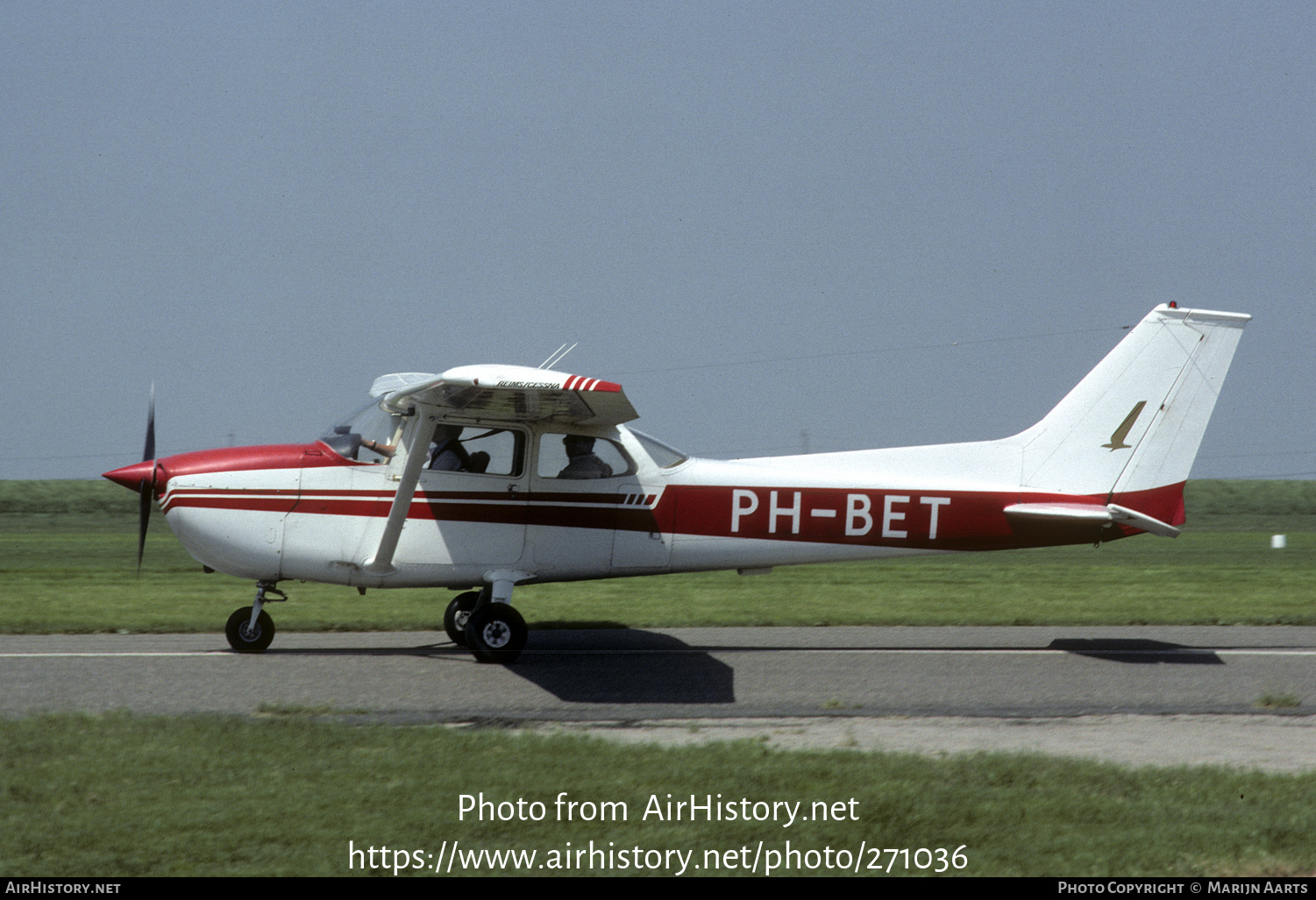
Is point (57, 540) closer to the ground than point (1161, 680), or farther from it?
closer to the ground

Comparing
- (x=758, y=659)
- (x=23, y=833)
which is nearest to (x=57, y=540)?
(x=758, y=659)

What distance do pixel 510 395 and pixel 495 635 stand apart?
2136 millimetres

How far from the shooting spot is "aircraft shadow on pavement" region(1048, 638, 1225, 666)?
10109 millimetres

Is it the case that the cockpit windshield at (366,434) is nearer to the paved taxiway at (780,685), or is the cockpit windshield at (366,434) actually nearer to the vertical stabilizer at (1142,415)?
the paved taxiway at (780,685)

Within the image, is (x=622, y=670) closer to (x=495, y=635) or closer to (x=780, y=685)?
(x=495, y=635)

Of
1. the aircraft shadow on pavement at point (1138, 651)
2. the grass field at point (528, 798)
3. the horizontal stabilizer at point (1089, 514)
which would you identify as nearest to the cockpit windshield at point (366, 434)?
the grass field at point (528, 798)

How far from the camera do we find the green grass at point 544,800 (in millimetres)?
4535

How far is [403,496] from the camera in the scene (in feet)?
31.5

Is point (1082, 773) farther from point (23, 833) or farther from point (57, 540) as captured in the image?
point (57, 540)

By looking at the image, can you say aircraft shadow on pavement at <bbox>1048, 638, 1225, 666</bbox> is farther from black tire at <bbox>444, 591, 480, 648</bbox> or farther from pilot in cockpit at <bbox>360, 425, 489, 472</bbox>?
pilot in cockpit at <bbox>360, 425, 489, 472</bbox>

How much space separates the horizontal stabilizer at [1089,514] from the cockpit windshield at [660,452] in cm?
325

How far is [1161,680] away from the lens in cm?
909

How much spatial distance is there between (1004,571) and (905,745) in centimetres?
1414

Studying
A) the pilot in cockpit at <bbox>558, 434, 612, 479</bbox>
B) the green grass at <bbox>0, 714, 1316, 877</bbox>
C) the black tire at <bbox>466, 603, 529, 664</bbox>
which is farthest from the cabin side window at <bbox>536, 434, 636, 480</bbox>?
the green grass at <bbox>0, 714, 1316, 877</bbox>
